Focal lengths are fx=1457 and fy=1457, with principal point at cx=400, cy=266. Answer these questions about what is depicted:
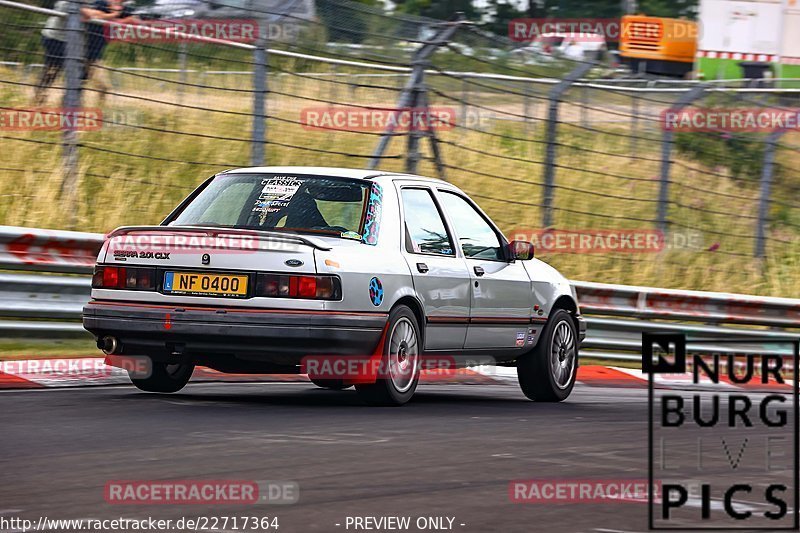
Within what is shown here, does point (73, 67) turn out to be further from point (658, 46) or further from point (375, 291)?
point (658, 46)

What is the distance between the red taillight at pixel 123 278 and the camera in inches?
334

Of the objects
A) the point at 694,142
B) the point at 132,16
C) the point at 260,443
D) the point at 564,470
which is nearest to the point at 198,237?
the point at 260,443

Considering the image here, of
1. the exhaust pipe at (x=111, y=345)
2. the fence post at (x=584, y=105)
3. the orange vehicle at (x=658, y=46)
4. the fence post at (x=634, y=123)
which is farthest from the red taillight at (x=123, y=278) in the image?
the orange vehicle at (x=658, y=46)

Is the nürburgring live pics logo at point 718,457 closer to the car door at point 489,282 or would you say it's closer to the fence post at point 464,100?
the car door at point 489,282

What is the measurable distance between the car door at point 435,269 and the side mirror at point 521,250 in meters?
0.58

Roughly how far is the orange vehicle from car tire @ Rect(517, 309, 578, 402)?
2708 cm

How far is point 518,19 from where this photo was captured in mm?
45594

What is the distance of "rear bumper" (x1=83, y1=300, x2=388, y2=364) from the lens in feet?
26.8

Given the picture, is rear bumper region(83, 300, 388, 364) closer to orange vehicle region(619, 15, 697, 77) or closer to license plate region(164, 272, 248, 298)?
license plate region(164, 272, 248, 298)

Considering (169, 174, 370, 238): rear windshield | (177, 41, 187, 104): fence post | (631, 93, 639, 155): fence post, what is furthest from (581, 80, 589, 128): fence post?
(169, 174, 370, 238): rear windshield

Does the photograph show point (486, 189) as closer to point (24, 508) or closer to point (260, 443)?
point (260, 443)

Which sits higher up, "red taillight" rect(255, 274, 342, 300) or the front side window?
the front side window

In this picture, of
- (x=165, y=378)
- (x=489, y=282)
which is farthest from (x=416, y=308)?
(x=165, y=378)

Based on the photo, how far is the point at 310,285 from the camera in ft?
26.9
